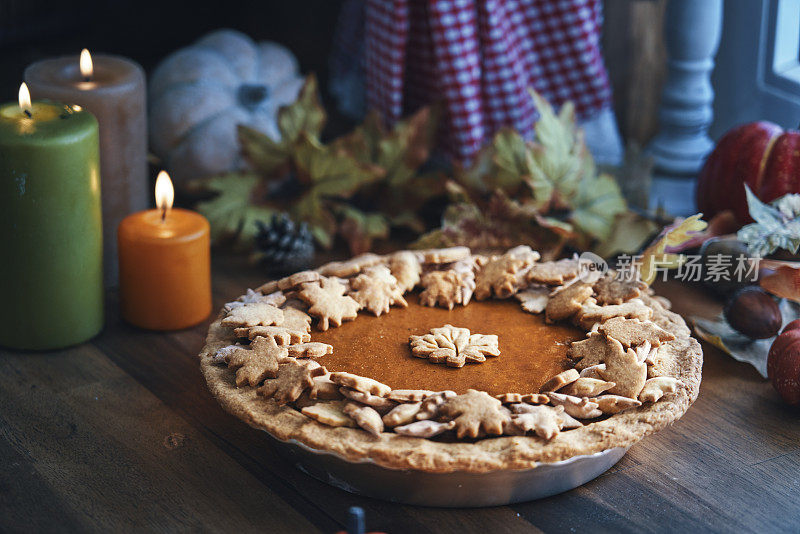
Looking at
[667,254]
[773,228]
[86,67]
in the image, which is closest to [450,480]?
[667,254]

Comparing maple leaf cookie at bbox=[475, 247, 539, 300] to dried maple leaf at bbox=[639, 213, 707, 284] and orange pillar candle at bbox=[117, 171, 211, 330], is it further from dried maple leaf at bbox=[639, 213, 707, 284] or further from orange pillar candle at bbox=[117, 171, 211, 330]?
orange pillar candle at bbox=[117, 171, 211, 330]

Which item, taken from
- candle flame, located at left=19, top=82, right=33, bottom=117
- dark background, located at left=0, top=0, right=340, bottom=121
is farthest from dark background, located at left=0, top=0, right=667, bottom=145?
candle flame, located at left=19, top=82, right=33, bottom=117

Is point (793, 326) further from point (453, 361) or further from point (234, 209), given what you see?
point (234, 209)

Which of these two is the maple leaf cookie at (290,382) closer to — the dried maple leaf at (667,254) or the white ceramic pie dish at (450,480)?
the white ceramic pie dish at (450,480)

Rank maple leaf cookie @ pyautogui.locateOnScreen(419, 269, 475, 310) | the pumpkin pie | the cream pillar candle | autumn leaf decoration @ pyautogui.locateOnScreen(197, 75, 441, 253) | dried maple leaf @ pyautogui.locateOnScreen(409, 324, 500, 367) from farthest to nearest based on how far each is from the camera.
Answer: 1. autumn leaf decoration @ pyautogui.locateOnScreen(197, 75, 441, 253)
2. the cream pillar candle
3. maple leaf cookie @ pyautogui.locateOnScreen(419, 269, 475, 310)
4. dried maple leaf @ pyautogui.locateOnScreen(409, 324, 500, 367)
5. the pumpkin pie

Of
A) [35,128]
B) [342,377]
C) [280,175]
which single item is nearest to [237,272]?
[280,175]

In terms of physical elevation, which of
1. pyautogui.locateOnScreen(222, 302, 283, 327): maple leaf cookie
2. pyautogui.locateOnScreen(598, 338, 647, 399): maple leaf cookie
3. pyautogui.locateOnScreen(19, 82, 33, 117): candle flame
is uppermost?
pyautogui.locateOnScreen(19, 82, 33, 117): candle flame

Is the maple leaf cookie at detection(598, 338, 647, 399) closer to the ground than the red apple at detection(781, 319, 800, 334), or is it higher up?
higher up

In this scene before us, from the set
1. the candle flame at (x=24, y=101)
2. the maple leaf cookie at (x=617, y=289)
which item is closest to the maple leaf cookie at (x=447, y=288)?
the maple leaf cookie at (x=617, y=289)
